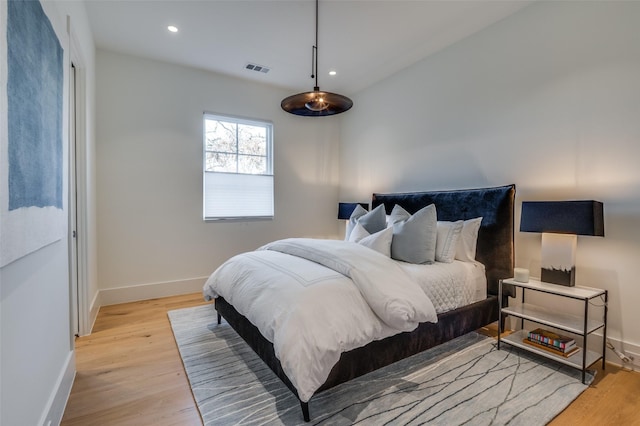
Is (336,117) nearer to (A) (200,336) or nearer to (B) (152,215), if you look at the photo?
(B) (152,215)

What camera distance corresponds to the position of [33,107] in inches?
50.9

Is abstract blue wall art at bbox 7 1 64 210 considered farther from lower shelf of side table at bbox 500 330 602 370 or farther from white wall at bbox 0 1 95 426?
lower shelf of side table at bbox 500 330 602 370

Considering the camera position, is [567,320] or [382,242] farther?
[382,242]

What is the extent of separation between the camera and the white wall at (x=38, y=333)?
109cm

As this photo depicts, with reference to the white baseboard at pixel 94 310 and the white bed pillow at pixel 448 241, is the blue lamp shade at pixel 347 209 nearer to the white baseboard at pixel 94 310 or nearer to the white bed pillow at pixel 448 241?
the white bed pillow at pixel 448 241

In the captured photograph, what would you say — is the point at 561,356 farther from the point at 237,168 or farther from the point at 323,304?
the point at 237,168

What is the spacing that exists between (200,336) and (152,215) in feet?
5.98

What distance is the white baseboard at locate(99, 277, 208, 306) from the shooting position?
3.58 metres

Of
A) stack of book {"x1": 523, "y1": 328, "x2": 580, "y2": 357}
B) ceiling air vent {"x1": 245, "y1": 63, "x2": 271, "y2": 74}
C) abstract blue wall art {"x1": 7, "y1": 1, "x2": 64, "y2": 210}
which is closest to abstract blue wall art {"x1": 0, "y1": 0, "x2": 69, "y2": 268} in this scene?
abstract blue wall art {"x1": 7, "y1": 1, "x2": 64, "y2": 210}

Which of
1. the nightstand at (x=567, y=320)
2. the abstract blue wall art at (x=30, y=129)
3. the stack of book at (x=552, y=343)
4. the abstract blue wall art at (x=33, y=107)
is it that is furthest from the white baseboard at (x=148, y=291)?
the stack of book at (x=552, y=343)

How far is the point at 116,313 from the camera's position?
3.32 metres

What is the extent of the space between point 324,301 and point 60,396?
1582 millimetres

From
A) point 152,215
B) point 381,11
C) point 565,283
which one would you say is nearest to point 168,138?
point 152,215

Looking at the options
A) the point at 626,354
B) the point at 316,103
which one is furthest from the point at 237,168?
the point at 626,354
